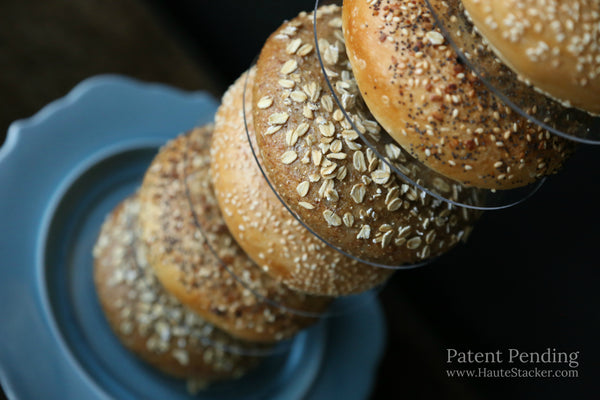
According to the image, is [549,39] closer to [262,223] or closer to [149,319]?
[262,223]

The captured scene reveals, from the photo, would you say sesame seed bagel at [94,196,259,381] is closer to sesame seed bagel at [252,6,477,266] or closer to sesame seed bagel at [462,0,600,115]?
sesame seed bagel at [252,6,477,266]

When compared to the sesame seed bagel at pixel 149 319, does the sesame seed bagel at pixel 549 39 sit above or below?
above

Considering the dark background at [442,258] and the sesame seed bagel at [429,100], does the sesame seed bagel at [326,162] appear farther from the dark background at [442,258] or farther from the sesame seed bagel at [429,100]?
the dark background at [442,258]

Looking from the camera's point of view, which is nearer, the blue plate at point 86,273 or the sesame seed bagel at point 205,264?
the sesame seed bagel at point 205,264

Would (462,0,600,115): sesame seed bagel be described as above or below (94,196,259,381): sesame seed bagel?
above

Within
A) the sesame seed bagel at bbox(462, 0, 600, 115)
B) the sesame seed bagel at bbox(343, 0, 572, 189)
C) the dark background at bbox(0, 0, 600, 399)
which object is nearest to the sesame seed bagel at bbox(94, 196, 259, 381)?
the dark background at bbox(0, 0, 600, 399)

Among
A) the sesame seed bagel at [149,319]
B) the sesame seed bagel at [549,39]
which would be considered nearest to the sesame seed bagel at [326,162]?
the sesame seed bagel at [549,39]

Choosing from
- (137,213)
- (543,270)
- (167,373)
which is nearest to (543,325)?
(543,270)
